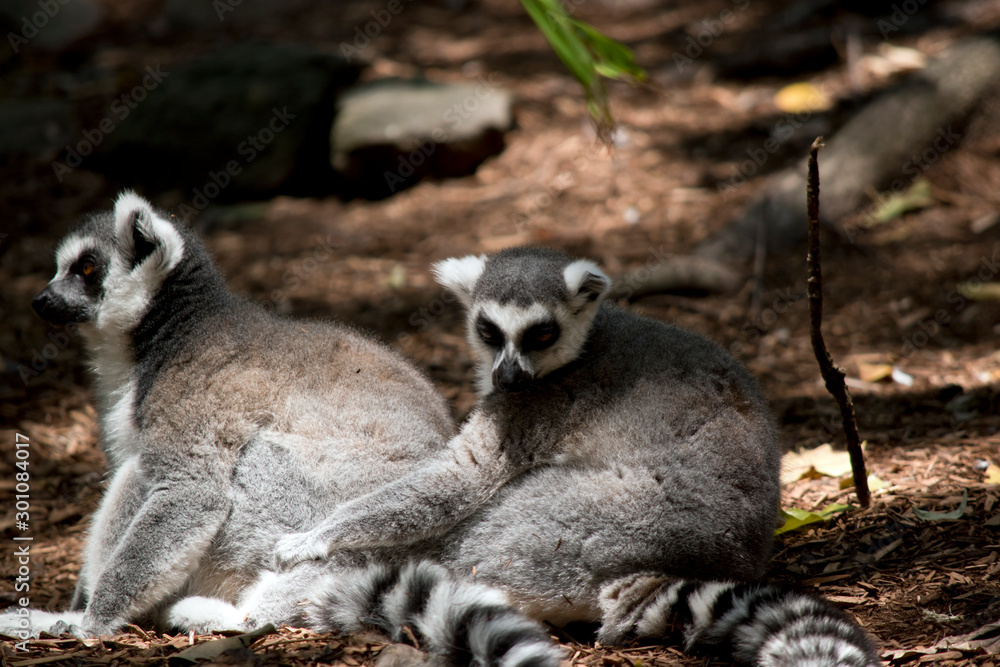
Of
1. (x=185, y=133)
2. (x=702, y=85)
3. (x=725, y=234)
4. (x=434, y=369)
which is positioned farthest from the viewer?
(x=702, y=85)

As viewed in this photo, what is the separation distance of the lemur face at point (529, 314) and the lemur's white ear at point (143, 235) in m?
1.48

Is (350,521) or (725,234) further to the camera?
(725,234)

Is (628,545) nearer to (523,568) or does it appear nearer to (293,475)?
(523,568)

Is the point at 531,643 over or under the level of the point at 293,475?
under

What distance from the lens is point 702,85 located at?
36.3 feet

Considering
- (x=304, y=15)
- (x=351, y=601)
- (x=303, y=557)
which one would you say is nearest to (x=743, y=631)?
(x=351, y=601)

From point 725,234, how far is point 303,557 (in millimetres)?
5464

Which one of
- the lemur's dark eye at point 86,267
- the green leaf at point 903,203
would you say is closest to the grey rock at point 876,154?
the green leaf at point 903,203

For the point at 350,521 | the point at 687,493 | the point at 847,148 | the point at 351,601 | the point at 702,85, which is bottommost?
the point at 351,601

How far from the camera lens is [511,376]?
3.66 m

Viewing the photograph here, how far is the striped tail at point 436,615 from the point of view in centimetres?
290

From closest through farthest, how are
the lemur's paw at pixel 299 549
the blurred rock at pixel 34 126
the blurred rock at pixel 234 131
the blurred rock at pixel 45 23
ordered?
the lemur's paw at pixel 299 549 < the blurred rock at pixel 234 131 < the blurred rock at pixel 34 126 < the blurred rock at pixel 45 23

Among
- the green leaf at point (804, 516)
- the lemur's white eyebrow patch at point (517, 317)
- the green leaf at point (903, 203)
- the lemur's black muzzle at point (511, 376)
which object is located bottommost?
the green leaf at point (804, 516)

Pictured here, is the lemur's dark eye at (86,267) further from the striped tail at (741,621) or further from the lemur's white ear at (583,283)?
the striped tail at (741,621)
